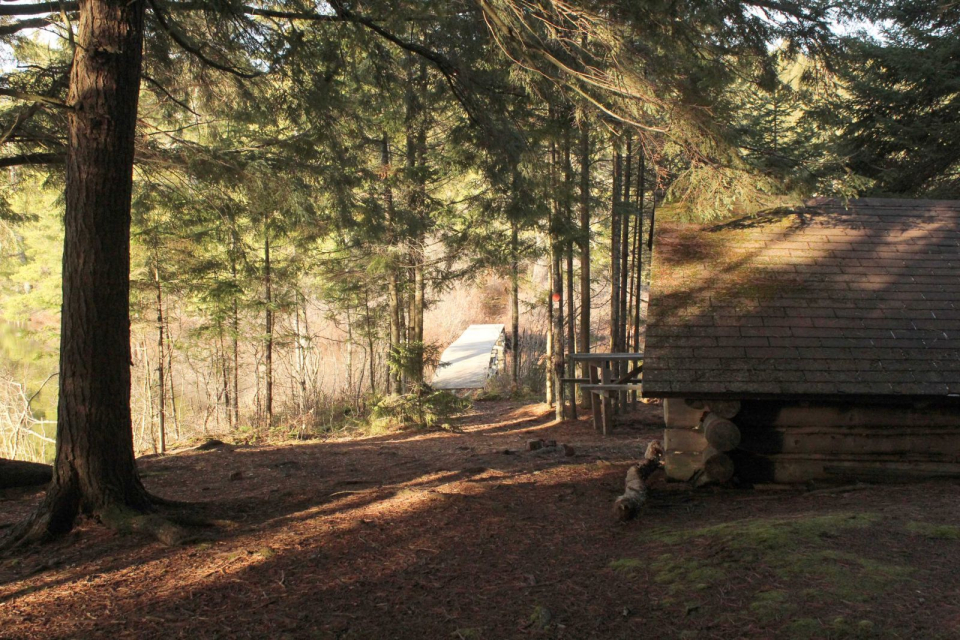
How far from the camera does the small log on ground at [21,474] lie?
7.53 m

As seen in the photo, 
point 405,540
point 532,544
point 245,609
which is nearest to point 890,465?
point 532,544

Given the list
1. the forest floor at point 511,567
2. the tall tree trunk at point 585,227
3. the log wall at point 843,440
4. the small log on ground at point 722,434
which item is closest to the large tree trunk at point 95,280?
the forest floor at point 511,567

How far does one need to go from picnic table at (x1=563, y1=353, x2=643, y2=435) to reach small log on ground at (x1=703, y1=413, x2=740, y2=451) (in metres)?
1.42

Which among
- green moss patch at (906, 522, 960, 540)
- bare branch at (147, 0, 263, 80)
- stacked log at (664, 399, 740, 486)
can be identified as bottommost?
green moss patch at (906, 522, 960, 540)

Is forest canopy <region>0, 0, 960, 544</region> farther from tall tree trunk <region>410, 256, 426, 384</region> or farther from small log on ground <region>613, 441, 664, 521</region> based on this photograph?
small log on ground <region>613, 441, 664, 521</region>

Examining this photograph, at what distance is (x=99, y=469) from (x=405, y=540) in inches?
98.6

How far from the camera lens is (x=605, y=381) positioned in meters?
11.5

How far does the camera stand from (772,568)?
4426 millimetres

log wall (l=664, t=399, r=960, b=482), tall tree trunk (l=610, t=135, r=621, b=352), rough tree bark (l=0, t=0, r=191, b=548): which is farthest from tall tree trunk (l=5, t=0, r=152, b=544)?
tall tree trunk (l=610, t=135, r=621, b=352)

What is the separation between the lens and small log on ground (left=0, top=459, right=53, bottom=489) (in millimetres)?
7527

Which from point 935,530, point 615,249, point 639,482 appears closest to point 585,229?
point 615,249

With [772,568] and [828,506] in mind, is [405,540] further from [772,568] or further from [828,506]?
[828,506]

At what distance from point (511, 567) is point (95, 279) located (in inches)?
153

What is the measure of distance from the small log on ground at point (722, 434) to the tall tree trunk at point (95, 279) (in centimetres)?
542
